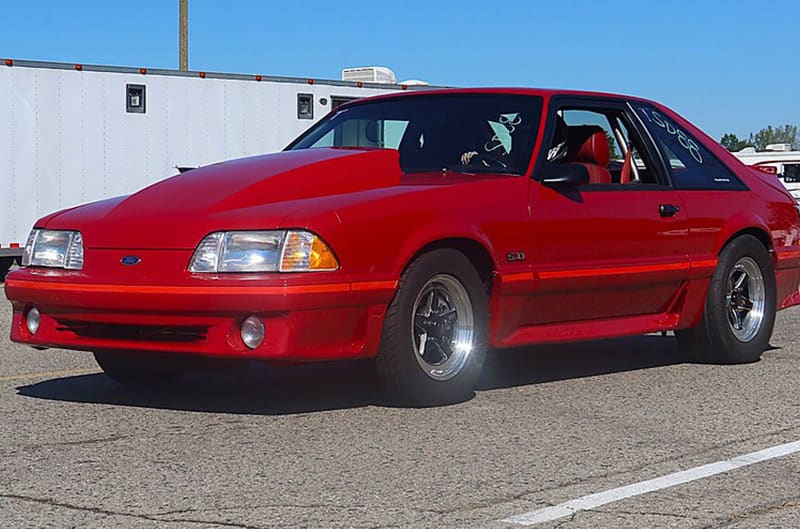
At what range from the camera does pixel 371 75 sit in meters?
21.2

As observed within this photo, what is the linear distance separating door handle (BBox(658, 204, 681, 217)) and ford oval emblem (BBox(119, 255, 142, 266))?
294 centimetres

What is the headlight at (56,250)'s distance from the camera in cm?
639

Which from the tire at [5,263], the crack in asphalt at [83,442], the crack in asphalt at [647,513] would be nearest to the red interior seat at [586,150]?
the crack in asphalt at [83,442]

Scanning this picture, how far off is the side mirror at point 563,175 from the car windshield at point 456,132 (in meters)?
0.11

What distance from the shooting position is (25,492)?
15.6ft

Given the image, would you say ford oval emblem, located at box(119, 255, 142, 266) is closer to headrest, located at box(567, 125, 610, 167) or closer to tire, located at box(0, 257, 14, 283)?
headrest, located at box(567, 125, 610, 167)

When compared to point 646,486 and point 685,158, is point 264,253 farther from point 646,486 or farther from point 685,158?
point 685,158

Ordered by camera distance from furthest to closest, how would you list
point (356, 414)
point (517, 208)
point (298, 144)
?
point (298, 144), point (517, 208), point (356, 414)

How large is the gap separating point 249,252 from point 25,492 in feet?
5.15

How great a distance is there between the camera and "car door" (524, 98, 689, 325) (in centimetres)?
708

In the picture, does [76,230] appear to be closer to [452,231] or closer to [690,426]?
[452,231]

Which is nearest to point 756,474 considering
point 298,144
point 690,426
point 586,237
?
point 690,426

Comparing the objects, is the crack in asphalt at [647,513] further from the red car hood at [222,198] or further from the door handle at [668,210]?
the door handle at [668,210]

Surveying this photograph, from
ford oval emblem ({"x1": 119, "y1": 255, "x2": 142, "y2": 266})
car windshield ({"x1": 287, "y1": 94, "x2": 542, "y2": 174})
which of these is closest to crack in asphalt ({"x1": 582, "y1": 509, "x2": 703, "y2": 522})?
ford oval emblem ({"x1": 119, "y1": 255, "x2": 142, "y2": 266})
